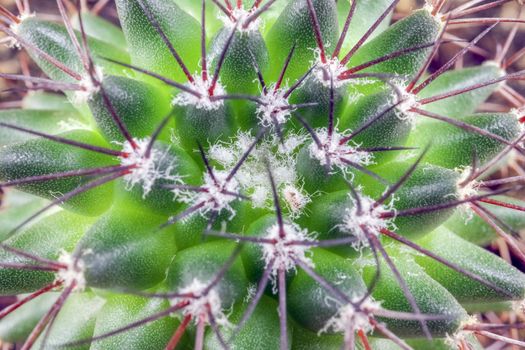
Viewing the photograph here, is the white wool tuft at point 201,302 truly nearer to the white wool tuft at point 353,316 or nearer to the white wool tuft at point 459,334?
the white wool tuft at point 353,316

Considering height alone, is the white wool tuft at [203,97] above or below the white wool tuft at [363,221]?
above

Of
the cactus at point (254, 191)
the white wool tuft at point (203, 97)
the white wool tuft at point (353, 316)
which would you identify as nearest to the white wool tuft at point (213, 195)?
the cactus at point (254, 191)

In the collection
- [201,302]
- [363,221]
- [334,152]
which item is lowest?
[201,302]

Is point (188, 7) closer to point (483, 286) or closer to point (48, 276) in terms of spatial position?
point (48, 276)

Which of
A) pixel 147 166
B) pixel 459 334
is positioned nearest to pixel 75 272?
pixel 147 166

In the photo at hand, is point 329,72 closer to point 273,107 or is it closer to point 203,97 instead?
point 273,107

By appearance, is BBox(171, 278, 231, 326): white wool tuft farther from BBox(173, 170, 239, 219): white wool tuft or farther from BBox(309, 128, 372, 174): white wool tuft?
BBox(309, 128, 372, 174): white wool tuft
